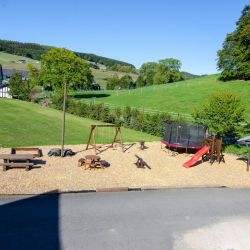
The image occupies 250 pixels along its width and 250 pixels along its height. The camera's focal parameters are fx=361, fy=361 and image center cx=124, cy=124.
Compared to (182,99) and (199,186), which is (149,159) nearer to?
(199,186)

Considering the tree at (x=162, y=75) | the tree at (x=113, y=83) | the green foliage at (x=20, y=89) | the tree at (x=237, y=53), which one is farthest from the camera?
the tree at (x=113, y=83)

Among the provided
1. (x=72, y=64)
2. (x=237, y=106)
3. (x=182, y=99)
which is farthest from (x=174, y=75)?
(x=237, y=106)

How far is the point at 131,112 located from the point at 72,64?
1760 inches

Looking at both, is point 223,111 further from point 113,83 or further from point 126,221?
point 113,83

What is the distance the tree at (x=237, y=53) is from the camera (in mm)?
54562

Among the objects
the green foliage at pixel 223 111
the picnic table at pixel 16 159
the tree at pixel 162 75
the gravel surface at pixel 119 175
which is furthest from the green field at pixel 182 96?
the tree at pixel 162 75

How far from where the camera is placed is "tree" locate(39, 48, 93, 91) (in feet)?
235

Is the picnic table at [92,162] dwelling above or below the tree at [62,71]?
below

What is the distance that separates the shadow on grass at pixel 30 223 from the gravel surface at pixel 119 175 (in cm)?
112

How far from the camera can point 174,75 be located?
111m

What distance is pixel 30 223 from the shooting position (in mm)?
9352

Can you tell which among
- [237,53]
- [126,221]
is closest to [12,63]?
[237,53]

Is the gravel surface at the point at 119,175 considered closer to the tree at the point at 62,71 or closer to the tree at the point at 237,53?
the tree at the point at 237,53

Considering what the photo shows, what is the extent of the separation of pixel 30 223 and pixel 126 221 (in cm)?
256
